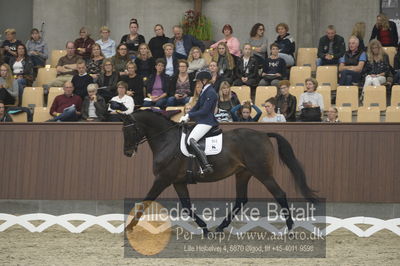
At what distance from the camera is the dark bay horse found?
1084 centimetres

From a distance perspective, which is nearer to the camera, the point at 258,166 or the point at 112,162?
the point at 258,166

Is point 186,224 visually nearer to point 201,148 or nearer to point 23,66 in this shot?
point 201,148

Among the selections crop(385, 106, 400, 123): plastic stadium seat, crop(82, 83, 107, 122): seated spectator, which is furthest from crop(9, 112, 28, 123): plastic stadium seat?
crop(385, 106, 400, 123): plastic stadium seat

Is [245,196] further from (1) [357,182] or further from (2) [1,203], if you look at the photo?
(2) [1,203]

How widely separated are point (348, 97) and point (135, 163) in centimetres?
413

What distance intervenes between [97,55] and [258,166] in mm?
6235

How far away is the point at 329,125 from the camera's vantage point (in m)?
12.6

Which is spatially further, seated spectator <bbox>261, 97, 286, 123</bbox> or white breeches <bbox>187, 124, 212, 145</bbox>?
seated spectator <bbox>261, 97, 286, 123</bbox>

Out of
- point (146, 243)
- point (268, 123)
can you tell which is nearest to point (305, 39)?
point (268, 123)

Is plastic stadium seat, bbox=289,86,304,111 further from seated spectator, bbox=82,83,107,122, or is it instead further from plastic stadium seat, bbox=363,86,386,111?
seated spectator, bbox=82,83,107,122

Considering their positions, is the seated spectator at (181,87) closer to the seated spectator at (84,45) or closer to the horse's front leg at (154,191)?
the seated spectator at (84,45)

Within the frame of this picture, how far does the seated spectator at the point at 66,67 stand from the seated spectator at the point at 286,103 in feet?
15.2

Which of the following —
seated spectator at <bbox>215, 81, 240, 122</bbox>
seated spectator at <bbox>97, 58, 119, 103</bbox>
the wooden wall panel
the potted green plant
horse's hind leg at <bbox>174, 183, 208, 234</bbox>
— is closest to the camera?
horse's hind leg at <bbox>174, 183, 208, 234</bbox>

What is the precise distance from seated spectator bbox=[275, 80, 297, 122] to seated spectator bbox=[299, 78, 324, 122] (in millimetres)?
165
